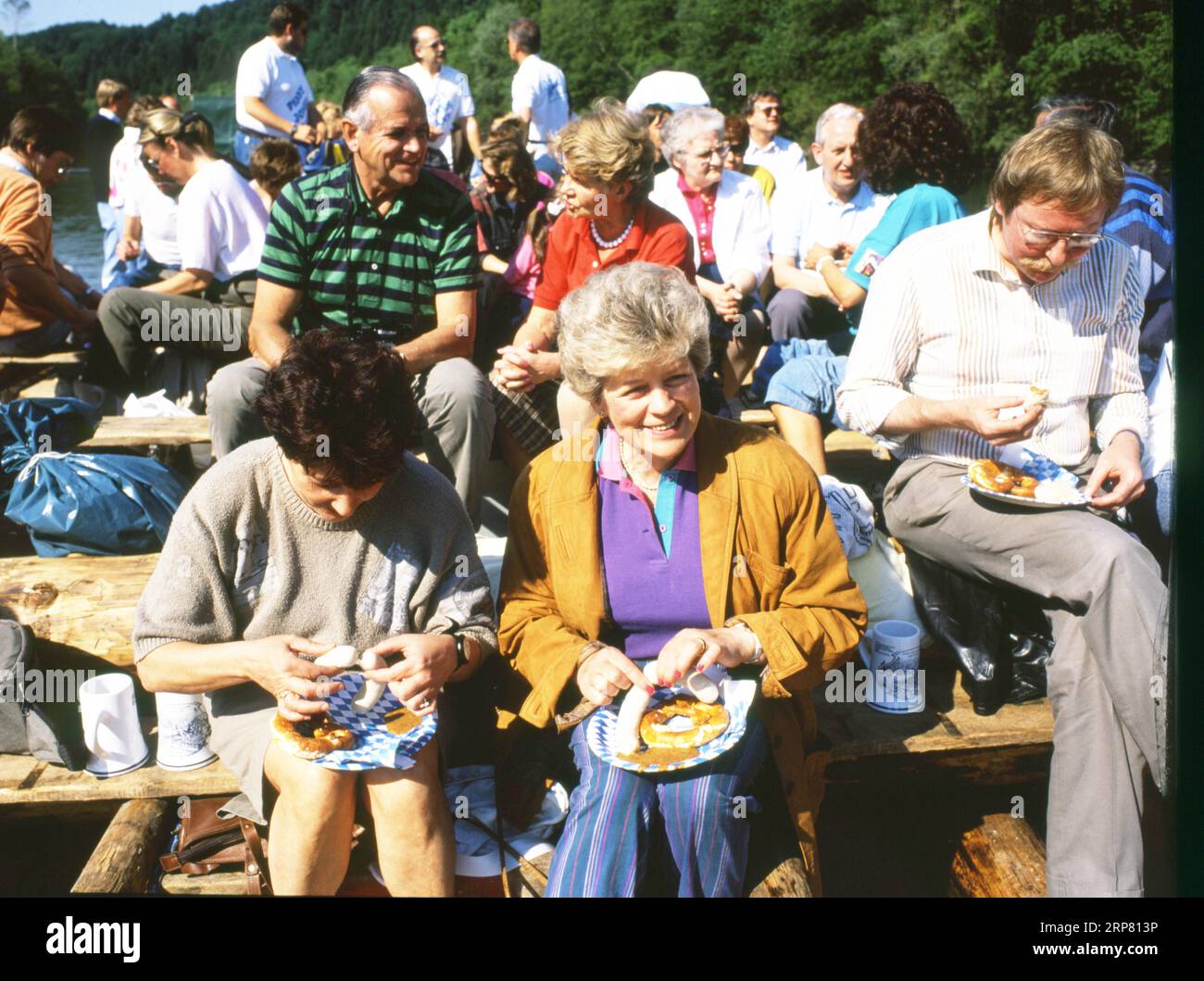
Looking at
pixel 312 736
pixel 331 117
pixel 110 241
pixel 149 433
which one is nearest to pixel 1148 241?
pixel 312 736

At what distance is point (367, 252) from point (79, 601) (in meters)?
1.43

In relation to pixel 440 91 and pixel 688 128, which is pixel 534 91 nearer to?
pixel 440 91

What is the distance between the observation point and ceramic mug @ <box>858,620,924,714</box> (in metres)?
3.10

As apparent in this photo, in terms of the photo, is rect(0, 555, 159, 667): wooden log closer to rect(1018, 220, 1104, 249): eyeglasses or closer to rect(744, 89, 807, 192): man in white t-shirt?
rect(1018, 220, 1104, 249): eyeglasses

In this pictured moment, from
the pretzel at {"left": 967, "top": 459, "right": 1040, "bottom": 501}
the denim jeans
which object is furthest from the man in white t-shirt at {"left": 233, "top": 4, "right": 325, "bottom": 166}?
the pretzel at {"left": 967, "top": 459, "right": 1040, "bottom": 501}

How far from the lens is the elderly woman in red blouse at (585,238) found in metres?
3.68

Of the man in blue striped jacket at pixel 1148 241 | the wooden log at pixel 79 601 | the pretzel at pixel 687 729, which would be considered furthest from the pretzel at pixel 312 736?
the man in blue striped jacket at pixel 1148 241

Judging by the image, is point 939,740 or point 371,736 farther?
point 939,740

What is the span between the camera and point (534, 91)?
765cm

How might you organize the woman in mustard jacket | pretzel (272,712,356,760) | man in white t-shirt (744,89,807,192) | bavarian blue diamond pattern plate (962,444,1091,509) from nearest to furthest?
1. pretzel (272,712,356,760)
2. the woman in mustard jacket
3. bavarian blue diamond pattern plate (962,444,1091,509)
4. man in white t-shirt (744,89,807,192)

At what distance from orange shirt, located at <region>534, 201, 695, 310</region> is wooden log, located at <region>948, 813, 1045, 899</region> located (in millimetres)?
2014

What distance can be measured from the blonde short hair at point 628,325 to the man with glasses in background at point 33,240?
144 inches

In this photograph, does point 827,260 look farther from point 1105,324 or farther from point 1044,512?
point 1044,512

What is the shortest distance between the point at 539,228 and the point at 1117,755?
3322mm
